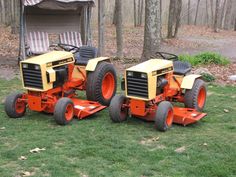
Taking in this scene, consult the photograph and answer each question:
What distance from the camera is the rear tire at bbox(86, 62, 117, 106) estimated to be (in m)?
7.63

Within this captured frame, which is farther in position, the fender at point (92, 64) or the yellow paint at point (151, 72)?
the fender at point (92, 64)

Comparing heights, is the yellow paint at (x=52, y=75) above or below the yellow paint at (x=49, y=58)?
below

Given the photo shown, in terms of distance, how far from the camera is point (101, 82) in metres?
7.74

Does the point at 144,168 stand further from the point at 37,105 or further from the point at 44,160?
the point at 37,105

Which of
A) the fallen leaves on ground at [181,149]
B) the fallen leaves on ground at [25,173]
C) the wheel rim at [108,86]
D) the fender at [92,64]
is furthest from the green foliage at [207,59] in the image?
the fallen leaves on ground at [25,173]

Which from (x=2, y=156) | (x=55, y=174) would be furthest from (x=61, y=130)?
(x=55, y=174)

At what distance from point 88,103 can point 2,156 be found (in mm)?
2334

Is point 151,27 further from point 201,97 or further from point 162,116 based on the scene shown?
point 162,116

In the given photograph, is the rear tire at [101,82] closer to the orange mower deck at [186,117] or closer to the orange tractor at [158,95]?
the orange tractor at [158,95]

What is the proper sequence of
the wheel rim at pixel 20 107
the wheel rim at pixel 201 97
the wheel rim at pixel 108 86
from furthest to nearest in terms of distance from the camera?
the wheel rim at pixel 108 86 < the wheel rim at pixel 201 97 < the wheel rim at pixel 20 107

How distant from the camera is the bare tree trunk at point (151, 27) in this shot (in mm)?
11977

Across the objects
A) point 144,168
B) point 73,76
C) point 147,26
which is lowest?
point 144,168

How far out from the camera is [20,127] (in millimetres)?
6598

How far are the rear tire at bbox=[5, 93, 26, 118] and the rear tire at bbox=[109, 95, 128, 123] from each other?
1544 millimetres
